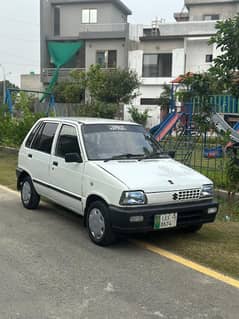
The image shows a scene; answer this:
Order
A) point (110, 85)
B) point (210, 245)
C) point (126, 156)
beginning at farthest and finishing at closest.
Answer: point (110, 85) → point (126, 156) → point (210, 245)

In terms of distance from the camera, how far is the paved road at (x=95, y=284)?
380cm

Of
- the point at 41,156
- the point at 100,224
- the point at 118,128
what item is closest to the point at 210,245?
the point at 100,224

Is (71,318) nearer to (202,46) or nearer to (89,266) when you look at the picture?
(89,266)

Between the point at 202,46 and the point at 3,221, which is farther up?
the point at 202,46

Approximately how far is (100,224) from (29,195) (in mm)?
2591

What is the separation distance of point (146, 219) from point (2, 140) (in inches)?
500

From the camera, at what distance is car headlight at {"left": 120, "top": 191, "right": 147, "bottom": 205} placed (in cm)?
519

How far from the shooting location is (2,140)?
1677 centimetres

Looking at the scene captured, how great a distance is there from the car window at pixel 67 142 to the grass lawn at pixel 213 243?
1.73 m

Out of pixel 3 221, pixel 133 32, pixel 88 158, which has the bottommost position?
pixel 3 221

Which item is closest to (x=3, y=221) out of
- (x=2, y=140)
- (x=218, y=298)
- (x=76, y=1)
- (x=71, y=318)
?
(x=71, y=318)

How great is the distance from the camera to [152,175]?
5.54 m

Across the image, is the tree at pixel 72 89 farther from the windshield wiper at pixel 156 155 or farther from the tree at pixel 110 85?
the windshield wiper at pixel 156 155

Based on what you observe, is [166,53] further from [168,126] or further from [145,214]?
[145,214]
